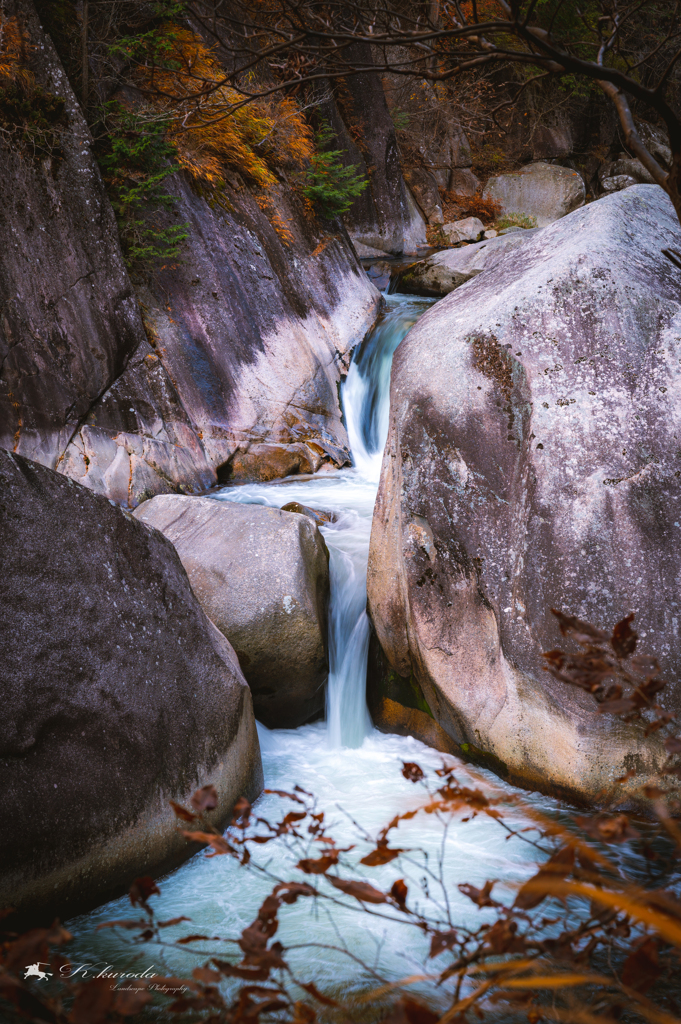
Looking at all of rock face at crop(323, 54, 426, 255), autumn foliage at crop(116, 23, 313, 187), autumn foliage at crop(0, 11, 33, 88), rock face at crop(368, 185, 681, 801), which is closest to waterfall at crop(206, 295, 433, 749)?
rock face at crop(368, 185, 681, 801)

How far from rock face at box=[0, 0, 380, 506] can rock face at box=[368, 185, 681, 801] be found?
419 centimetres

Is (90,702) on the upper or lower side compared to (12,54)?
lower

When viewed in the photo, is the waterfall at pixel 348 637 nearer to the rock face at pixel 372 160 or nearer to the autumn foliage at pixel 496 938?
the autumn foliage at pixel 496 938

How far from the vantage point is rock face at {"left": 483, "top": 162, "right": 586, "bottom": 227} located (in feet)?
58.7

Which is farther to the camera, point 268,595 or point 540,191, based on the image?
point 540,191

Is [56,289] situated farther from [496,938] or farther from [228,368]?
[496,938]

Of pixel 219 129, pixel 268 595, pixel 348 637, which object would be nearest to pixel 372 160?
pixel 219 129

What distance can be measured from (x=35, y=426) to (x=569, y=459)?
223 inches

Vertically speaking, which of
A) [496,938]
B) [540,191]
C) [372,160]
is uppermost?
[372,160]

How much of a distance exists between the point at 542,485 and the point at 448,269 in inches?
349

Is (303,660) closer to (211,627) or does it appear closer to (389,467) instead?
(211,627)

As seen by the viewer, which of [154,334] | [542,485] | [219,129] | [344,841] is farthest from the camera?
[219,129]

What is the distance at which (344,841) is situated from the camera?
3758 mm

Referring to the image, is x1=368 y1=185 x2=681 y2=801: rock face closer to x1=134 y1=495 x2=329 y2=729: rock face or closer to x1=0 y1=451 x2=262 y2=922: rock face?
x1=134 y1=495 x2=329 y2=729: rock face
